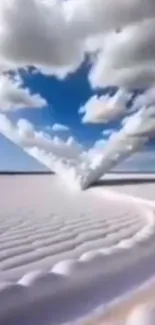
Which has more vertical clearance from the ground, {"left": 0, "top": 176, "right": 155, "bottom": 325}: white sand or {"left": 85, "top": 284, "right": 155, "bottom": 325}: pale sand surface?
{"left": 0, "top": 176, "right": 155, "bottom": 325}: white sand

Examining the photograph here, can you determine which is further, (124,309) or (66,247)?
(66,247)

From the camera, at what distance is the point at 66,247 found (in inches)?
55.6

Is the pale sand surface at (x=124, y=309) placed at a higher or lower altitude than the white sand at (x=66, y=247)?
lower

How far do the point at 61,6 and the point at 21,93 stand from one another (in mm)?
309

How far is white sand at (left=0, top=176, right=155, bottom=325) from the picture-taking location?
1006 mm

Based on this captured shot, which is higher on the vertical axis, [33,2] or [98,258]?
[33,2]

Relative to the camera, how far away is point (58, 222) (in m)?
1.66

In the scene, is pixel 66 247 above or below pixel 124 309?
above

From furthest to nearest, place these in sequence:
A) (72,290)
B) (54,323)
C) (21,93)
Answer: (21,93) < (72,290) < (54,323)

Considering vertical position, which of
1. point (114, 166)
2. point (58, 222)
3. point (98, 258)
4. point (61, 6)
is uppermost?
point (61, 6)

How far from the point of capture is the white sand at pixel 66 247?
101 centimetres

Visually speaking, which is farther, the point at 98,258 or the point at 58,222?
the point at 58,222

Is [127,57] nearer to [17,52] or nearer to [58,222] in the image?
[17,52]

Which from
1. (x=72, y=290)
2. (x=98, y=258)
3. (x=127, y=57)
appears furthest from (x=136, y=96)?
(x=72, y=290)
